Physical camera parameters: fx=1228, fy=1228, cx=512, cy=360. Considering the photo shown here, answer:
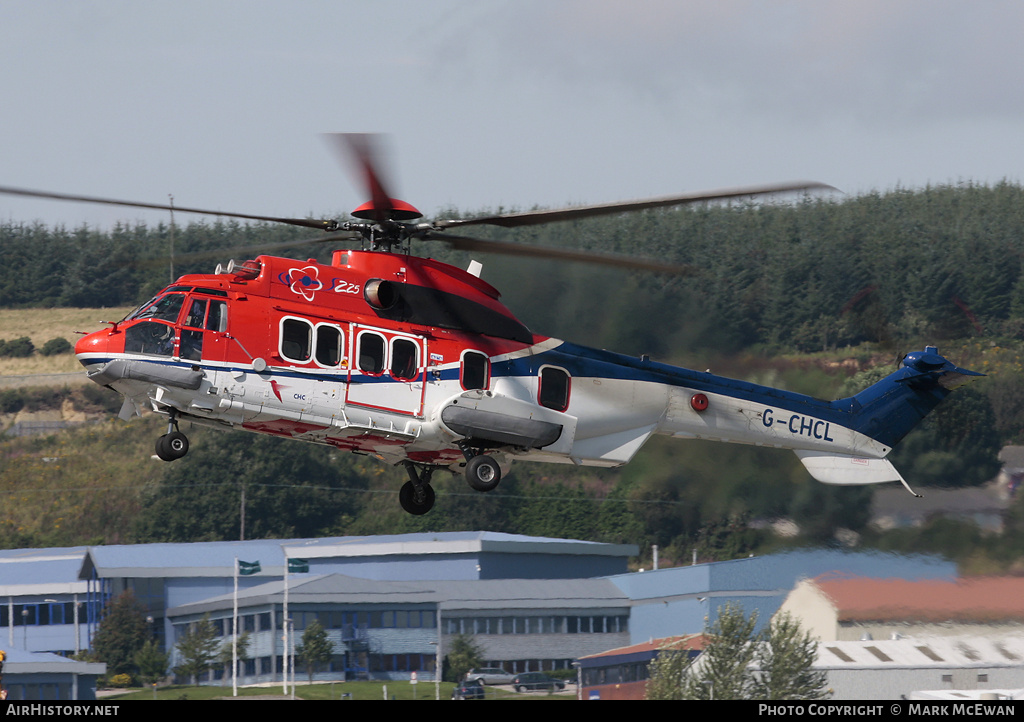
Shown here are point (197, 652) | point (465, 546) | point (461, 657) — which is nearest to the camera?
point (461, 657)

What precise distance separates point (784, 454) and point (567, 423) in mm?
9258

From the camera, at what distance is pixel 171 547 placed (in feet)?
204

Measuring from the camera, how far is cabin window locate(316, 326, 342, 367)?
54.4 feet

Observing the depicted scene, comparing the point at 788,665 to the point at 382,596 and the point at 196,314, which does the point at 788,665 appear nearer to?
the point at 196,314

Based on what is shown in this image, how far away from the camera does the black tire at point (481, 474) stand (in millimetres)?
17406

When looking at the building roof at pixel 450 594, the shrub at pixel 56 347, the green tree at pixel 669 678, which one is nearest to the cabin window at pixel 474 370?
the green tree at pixel 669 678

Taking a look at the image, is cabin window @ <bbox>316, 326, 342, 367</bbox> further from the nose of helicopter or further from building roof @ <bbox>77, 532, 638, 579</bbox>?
building roof @ <bbox>77, 532, 638, 579</bbox>

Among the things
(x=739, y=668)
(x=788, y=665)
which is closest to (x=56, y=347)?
(x=739, y=668)

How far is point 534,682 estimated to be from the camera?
49.7m

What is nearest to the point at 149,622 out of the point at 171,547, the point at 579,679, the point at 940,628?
the point at 171,547

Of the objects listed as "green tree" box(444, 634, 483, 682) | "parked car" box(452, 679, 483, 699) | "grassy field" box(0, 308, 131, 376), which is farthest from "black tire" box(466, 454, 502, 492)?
"grassy field" box(0, 308, 131, 376)

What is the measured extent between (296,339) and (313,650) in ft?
122

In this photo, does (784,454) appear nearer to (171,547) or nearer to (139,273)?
(171,547)

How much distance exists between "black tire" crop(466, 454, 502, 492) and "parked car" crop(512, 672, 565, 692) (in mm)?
33581
